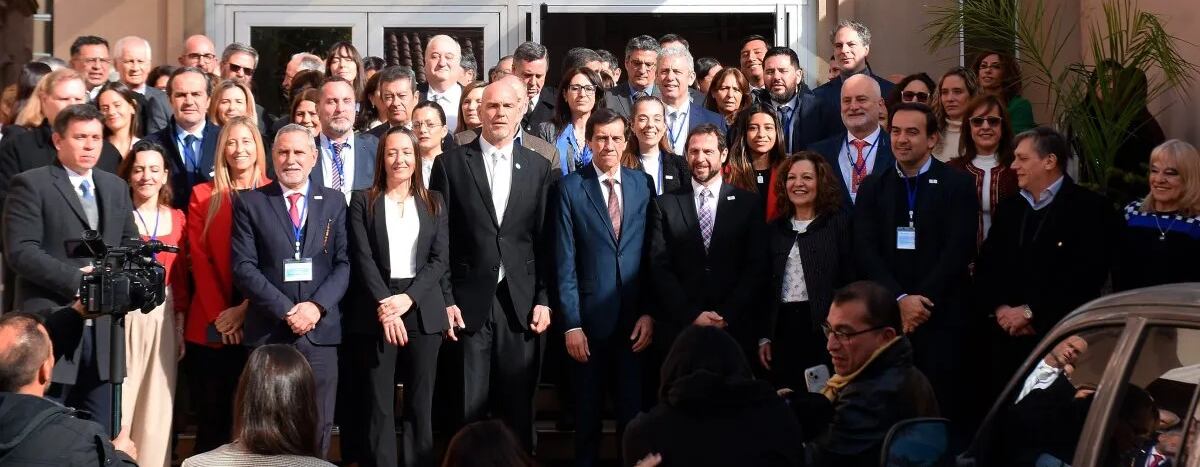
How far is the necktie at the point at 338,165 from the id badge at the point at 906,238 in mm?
3310

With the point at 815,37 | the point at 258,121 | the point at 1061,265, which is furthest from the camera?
the point at 815,37

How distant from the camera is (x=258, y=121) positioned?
981 centimetres

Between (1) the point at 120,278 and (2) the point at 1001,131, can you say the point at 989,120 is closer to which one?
(2) the point at 1001,131

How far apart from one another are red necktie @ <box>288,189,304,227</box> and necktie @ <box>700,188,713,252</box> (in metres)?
2.21

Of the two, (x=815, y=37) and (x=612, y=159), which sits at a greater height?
(x=815, y=37)

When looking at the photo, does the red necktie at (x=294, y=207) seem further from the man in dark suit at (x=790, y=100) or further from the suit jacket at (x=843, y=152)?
the man in dark suit at (x=790, y=100)

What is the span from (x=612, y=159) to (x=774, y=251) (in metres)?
1.03

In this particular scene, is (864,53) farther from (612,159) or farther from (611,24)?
(611,24)

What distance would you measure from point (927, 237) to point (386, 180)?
2963mm

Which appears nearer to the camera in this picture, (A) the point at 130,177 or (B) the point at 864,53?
(A) the point at 130,177

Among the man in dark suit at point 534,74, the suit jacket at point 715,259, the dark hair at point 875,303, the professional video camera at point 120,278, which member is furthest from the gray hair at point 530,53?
the dark hair at point 875,303

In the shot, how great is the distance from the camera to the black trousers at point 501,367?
8.09 meters


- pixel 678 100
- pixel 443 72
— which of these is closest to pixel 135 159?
pixel 443 72

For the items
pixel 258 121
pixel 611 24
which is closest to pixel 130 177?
pixel 258 121
